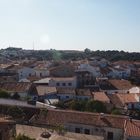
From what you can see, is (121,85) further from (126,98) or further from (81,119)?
(81,119)

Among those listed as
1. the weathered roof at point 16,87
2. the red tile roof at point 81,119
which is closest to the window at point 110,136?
the red tile roof at point 81,119

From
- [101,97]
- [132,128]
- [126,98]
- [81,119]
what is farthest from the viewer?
[126,98]

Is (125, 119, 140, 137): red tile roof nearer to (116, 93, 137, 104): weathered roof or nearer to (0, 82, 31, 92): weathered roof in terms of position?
(116, 93, 137, 104): weathered roof

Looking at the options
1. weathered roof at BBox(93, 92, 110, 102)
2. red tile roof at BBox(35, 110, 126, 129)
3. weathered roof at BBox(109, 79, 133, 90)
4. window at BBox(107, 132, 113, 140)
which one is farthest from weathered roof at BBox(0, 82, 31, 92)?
window at BBox(107, 132, 113, 140)

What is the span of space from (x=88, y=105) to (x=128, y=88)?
2338 cm

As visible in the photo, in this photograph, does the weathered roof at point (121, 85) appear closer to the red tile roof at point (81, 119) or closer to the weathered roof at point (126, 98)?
the weathered roof at point (126, 98)

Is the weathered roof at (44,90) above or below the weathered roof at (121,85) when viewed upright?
above

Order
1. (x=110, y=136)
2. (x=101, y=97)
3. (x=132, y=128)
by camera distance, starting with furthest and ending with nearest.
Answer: (x=101, y=97) < (x=110, y=136) < (x=132, y=128)

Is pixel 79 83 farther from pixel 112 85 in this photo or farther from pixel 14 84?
pixel 14 84

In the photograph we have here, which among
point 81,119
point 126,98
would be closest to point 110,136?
point 81,119

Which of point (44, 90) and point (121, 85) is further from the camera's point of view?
point (121, 85)

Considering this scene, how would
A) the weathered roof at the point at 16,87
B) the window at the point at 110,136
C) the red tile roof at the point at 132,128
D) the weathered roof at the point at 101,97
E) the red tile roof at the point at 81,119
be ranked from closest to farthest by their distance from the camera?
1. the red tile roof at the point at 132,128
2. the window at the point at 110,136
3. the red tile roof at the point at 81,119
4. the weathered roof at the point at 101,97
5. the weathered roof at the point at 16,87

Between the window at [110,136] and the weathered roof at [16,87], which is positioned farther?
the weathered roof at [16,87]

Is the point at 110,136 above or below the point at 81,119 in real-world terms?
below
